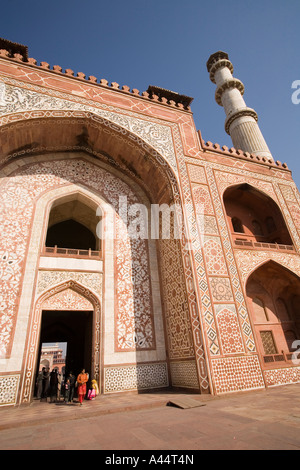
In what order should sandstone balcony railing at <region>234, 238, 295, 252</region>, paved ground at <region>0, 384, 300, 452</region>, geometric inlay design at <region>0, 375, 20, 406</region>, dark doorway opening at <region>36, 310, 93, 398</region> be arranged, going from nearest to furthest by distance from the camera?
paved ground at <region>0, 384, 300, 452</region> < geometric inlay design at <region>0, 375, 20, 406</region> < sandstone balcony railing at <region>234, 238, 295, 252</region> < dark doorway opening at <region>36, 310, 93, 398</region>

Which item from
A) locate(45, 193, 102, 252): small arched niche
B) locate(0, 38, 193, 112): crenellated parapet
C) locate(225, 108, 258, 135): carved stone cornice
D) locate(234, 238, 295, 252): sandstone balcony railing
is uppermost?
locate(225, 108, 258, 135): carved stone cornice

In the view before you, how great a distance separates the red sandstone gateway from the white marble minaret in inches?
114

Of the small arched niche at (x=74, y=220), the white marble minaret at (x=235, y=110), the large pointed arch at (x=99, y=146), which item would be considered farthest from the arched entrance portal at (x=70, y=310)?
the white marble minaret at (x=235, y=110)

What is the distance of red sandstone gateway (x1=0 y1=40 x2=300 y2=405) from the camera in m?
5.06

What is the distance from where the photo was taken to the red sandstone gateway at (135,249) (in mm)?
5059

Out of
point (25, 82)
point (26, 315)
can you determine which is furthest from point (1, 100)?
point (26, 315)

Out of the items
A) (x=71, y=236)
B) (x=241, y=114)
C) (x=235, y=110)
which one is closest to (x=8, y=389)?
(x=71, y=236)

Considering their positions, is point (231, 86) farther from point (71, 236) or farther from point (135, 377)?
point (135, 377)

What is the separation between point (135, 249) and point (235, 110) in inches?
378

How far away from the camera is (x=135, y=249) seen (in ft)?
21.9

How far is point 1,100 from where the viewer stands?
5855 millimetres

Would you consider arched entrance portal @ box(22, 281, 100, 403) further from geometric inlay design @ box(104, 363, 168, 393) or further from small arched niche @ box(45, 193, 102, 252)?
small arched niche @ box(45, 193, 102, 252)

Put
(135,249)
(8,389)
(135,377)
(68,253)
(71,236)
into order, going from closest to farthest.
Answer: (8,389) < (135,377) < (68,253) < (135,249) < (71,236)

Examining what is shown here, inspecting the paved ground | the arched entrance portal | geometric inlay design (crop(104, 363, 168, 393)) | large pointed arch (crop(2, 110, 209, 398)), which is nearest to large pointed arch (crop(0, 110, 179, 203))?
large pointed arch (crop(2, 110, 209, 398))
